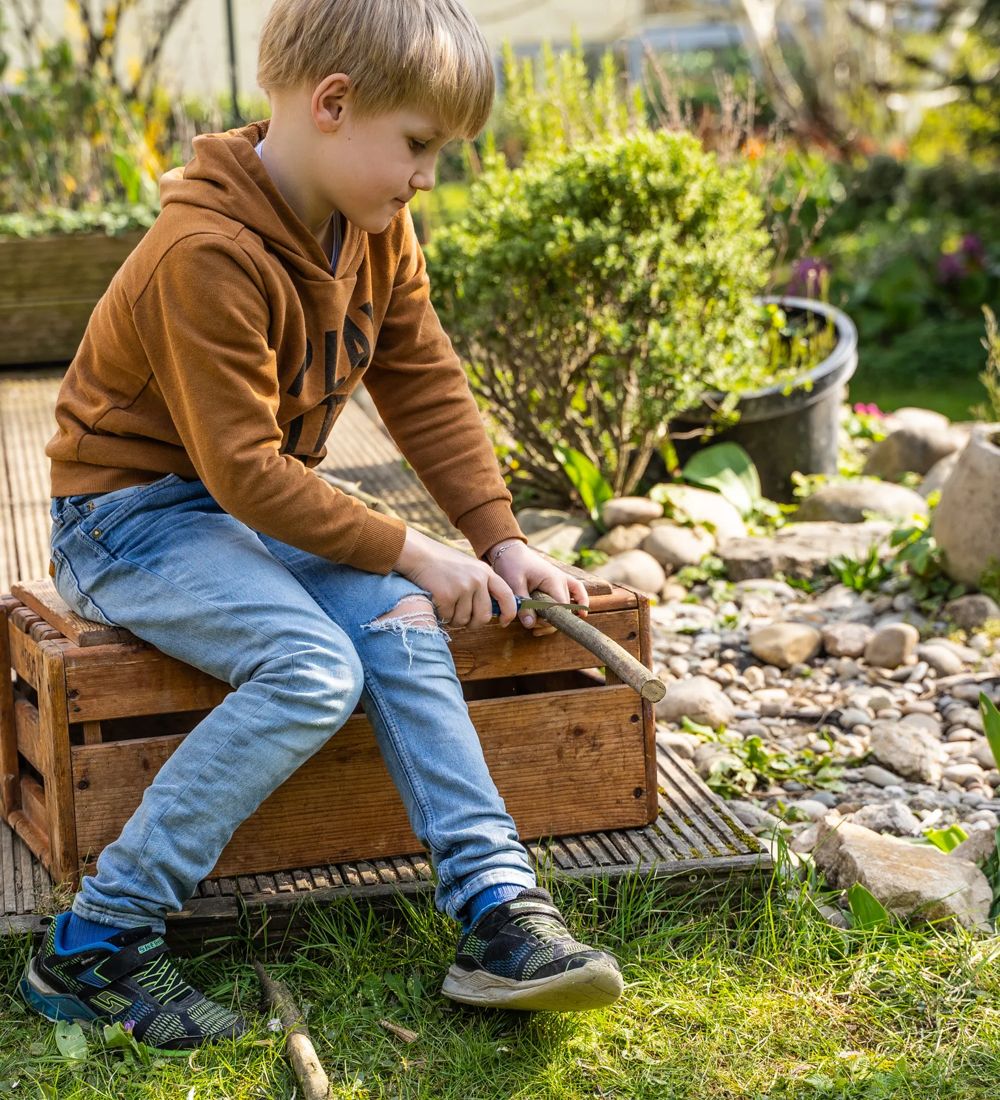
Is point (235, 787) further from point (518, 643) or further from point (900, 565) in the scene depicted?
point (900, 565)

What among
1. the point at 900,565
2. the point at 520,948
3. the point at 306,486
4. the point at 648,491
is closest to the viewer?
the point at 520,948

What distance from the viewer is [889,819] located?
2924 millimetres

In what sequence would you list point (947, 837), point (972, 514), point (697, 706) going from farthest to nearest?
point (972, 514), point (697, 706), point (947, 837)

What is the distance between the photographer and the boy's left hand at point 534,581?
2.42 metres

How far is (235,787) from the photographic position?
2.14m

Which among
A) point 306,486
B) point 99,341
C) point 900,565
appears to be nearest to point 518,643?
point 306,486

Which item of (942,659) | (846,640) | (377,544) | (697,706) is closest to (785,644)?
(846,640)

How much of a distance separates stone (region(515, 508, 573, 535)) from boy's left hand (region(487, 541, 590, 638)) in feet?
6.88

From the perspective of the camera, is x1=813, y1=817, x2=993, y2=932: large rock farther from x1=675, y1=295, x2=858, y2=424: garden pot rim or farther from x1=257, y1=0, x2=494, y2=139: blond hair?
x1=675, y1=295, x2=858, y2=424: garden pot rim

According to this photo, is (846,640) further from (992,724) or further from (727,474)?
(992,724)

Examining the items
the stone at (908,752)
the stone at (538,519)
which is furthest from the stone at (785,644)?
the stone at (538,519)

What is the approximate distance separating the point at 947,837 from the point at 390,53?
1.74 meters

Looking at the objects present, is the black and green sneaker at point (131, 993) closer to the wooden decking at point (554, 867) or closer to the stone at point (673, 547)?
the wooden decking at point (554, 867)

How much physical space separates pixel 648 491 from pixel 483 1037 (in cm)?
310
